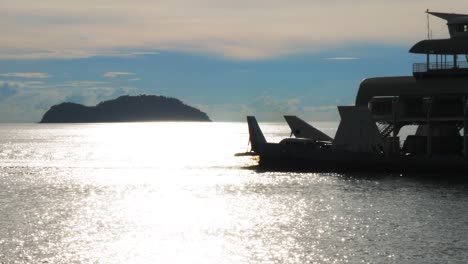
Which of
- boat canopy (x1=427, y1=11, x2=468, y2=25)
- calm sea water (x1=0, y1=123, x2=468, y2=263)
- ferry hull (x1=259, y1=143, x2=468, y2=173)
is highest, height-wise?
boat canopy (x1=427, y1=11, x2=468, y2=25)

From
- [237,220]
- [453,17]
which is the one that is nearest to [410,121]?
[453,17]

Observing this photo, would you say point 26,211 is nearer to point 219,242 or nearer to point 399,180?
point 219,242

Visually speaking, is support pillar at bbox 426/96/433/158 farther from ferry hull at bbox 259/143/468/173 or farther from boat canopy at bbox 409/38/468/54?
boat canopy at bbox 409/38/468/54

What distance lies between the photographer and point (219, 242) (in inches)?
2256

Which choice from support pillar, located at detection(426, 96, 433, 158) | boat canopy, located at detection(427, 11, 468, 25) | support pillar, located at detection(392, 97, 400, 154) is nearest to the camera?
support pillar, located at detection(426, 96, 433, 158)

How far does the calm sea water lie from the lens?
172ft

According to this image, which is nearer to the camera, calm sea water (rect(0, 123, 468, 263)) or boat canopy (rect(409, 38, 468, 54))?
calm sea water (rect(0, 123, 468, 263))

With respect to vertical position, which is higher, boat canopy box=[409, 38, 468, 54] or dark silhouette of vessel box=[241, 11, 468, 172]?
boat canopy box=[409, 38, 468, 54]

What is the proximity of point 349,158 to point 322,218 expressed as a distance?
40897mm

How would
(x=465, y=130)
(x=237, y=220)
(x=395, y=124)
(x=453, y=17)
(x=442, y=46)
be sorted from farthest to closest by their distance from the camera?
(x=395, y=124) < (x=453, y=17) < (x=442, y=46) < (x=465, y=130) < (x=237, y=220)

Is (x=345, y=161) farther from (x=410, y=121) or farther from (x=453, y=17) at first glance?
(x=453, y=17)

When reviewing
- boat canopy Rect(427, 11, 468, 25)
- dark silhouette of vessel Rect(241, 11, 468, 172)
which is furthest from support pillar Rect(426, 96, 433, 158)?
boat canopy Rect(427, 11, 468, 25)

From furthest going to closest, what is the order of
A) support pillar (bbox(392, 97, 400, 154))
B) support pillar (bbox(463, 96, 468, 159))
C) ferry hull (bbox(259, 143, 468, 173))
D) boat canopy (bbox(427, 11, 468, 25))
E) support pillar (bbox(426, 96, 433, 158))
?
support pillar (bbox(392, 97, 400, 154)) → boat canopy (bbox(427, 11, 468, 25)) → support pillar (bbox(426, 96, 433, 158)) → ferry hull (bbox(259, 143, 468, 173)) → support pillar (bbox(463, 96, 468, 159))

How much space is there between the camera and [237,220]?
227 ft
